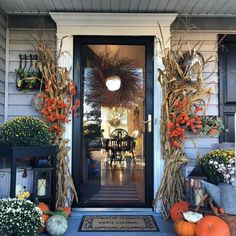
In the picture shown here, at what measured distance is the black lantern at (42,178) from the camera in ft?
11.0

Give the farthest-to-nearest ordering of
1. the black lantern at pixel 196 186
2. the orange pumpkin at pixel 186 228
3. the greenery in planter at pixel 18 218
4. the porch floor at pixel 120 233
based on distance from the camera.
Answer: the black lantern at pixel 196 186
the porch floor at pixel 120 233
the orange pumpkin at pixel 186 228
the greenery in planter at pixel 18 218

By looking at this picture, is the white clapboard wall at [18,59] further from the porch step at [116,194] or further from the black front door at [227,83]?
the black front door at [227,83]

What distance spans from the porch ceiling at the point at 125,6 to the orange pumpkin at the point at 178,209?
2148 millimetres

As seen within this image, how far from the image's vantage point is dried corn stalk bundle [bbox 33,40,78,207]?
360 centimetres

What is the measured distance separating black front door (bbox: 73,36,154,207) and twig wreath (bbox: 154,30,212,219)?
26 centimetres

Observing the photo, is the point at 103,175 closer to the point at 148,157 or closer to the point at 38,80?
the point at 148,157

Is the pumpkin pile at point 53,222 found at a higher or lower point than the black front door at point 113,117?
lower

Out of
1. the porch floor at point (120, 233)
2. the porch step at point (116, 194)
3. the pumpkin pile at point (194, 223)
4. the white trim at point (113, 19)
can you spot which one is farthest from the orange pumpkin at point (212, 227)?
the white trim at point (113, 19)

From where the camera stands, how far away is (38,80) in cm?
380

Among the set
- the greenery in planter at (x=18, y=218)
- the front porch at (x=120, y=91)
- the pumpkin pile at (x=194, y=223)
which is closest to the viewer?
the greenery in planter at (x=18, y=218)

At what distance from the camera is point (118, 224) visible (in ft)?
10.8

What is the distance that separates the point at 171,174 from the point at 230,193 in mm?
933

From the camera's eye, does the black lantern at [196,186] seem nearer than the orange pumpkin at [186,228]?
No

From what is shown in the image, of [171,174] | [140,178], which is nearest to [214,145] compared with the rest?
[171,174]
